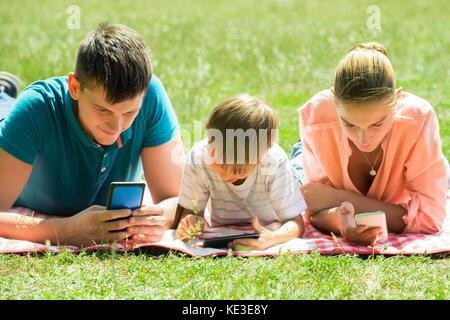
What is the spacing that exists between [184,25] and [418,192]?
312 inches

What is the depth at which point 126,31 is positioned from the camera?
11.0ft

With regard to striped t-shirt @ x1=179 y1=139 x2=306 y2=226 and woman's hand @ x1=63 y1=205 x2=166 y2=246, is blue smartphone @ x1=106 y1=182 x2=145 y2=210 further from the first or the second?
striped t-shirt @ x1=179 y1=139 x2=306 y2=226

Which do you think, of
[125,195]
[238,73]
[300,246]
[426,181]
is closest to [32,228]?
[125,195]

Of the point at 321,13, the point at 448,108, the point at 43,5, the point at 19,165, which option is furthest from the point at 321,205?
the point at 43,5

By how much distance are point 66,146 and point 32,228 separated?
54 centimetres

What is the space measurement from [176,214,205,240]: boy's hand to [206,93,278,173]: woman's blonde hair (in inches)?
16.7

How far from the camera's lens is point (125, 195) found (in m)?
3.33

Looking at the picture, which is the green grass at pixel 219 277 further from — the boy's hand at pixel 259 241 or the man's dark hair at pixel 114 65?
the man's dark hair at pixel 114 65

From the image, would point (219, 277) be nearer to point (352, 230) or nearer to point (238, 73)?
point (352, 230)

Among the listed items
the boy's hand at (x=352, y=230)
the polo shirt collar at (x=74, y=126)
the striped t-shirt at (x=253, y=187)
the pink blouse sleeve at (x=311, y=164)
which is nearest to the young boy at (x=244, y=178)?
the striped t-shirt at (x=253, y=187)

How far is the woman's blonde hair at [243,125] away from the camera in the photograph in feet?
10.8

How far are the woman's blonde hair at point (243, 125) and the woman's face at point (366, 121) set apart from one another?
1.40 feet

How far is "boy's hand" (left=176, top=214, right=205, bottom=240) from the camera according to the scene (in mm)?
3490

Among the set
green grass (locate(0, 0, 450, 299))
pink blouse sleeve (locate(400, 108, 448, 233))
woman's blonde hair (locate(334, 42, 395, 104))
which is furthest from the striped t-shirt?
pink blouse sleeve (locate(400, 108, 448, 233))
